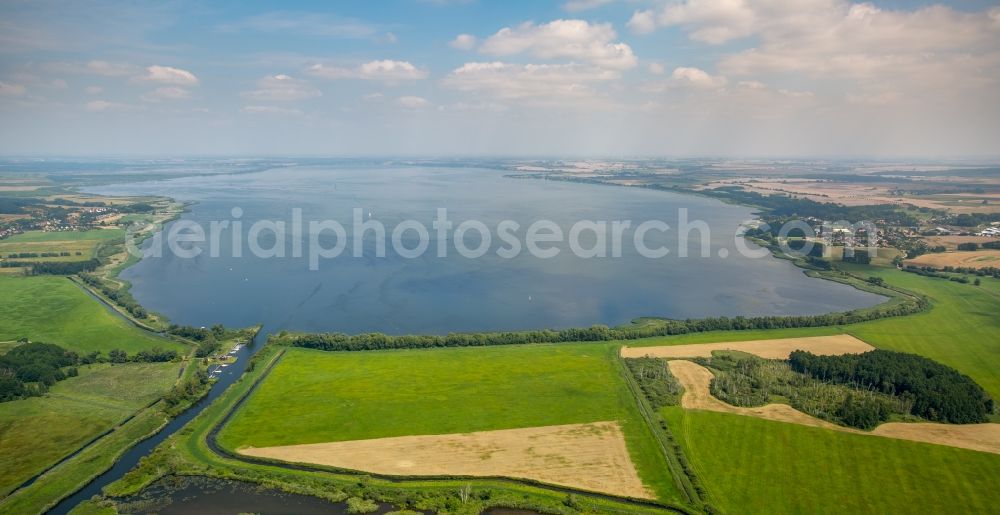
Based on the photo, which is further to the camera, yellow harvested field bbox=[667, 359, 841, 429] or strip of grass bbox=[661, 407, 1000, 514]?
yellow harvested field bbox=[667, 359, 841, 429]

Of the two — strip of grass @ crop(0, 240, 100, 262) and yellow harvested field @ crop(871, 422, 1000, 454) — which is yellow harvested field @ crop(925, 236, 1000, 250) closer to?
yellow harvested field @ crop(871, 422, 1000, 454)

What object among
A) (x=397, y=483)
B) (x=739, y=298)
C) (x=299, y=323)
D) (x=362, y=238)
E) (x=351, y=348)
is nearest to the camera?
(x=397, y=483)

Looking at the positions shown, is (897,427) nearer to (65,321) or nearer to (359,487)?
(359,487)

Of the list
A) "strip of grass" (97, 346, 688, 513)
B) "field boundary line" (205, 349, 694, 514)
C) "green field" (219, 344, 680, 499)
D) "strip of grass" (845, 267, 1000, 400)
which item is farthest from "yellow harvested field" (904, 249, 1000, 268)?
"strip of grass" (97, 346, 688, 513)

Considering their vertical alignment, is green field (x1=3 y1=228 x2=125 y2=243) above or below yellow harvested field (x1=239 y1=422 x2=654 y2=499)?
above

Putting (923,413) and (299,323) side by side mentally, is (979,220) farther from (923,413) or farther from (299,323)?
(299,323)

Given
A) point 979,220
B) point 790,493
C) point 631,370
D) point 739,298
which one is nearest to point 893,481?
point 790,493

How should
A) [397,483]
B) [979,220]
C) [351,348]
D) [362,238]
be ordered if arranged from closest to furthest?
[397,483], [351,348], [362,238], [979,220]
